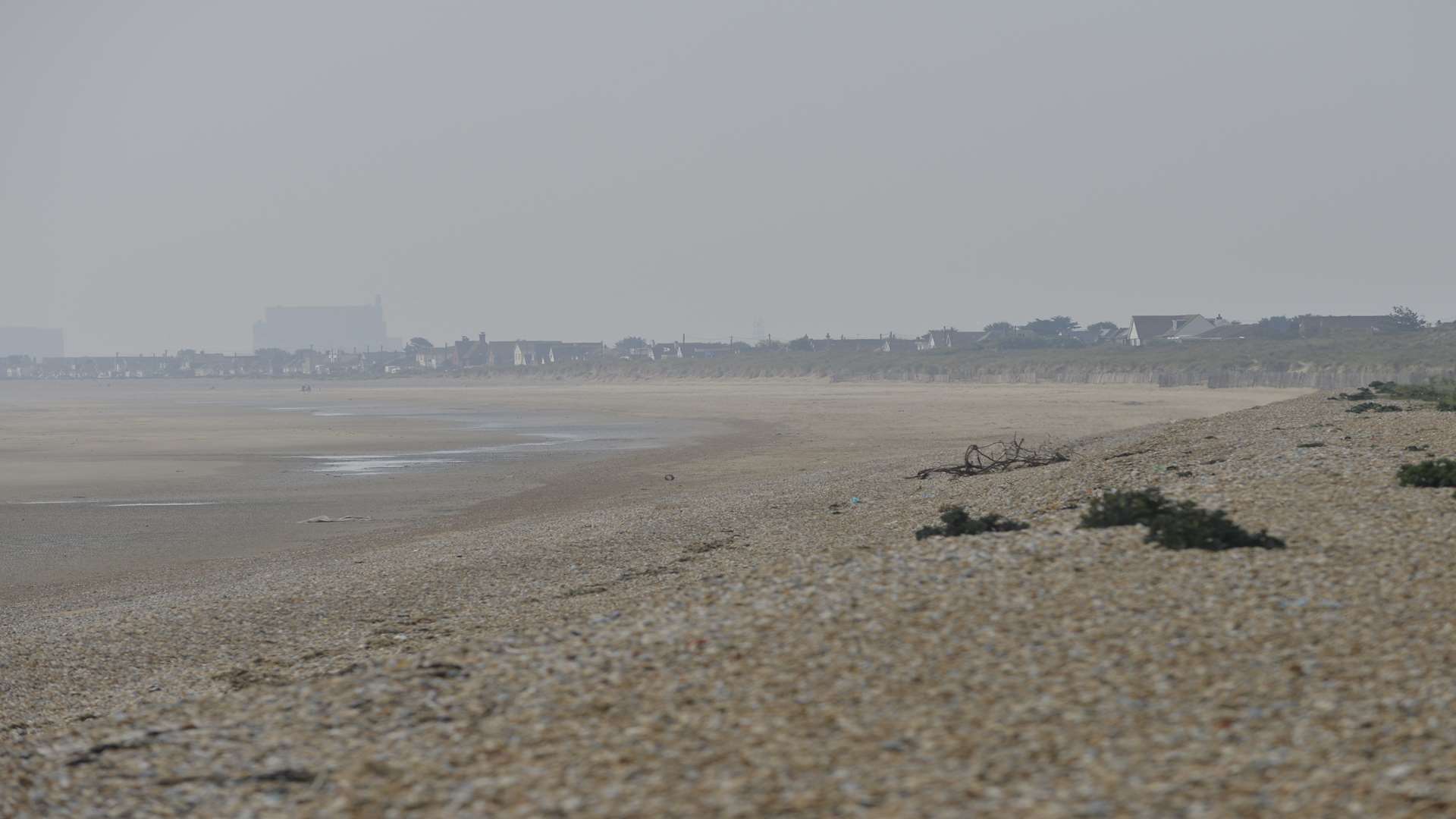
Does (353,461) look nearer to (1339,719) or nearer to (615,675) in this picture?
(615,675)

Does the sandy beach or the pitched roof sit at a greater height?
the pitched roof

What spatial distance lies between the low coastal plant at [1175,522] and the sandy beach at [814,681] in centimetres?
31

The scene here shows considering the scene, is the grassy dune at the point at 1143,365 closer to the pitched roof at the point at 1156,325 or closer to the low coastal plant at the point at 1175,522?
the pitched roof at the point at 1156,325

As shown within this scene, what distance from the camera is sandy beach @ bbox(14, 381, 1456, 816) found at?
6.64 meters

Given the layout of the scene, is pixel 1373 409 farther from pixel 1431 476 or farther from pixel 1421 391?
pixel 1431 476

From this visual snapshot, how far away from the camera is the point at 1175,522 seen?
11859mm

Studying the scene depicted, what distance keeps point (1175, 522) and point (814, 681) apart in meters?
5.17

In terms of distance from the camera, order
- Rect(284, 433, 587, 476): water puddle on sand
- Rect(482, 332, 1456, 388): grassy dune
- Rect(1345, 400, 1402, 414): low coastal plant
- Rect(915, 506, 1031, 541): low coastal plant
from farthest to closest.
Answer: Rect(482, 332, 1456, 388): grassy dune < Rect(284, 433, 587, 476): water puddle on sand < Rect(1345, 400, 1402, 414): low coastal plant < Rect(915, 506, 1031, 541): low coastal plant

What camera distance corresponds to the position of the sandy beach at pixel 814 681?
6.64 meters

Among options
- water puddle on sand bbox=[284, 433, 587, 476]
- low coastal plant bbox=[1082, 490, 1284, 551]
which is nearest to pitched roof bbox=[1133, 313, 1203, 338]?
water puddle on sand bbox=[284, 433, 587, 476]

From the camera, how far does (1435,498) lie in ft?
45.2

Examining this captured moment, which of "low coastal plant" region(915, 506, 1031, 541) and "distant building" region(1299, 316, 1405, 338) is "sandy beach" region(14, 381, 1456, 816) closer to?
"low coastal plant" region(915, 506, 1031, 541)

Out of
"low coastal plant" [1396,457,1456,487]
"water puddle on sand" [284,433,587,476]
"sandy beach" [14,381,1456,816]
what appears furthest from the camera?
"water puddle on sand" [284,433,587,476]

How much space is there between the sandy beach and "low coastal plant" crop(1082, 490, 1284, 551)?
1.02ft
